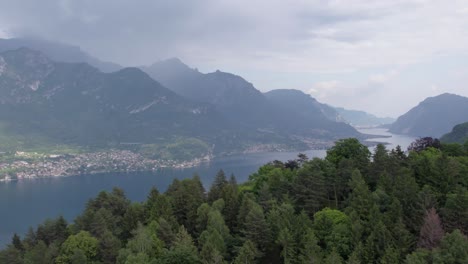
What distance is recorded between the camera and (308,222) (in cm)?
3816

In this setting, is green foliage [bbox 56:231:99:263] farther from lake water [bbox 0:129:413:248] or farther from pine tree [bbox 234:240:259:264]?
lake water [bbox 0:129:413:248]

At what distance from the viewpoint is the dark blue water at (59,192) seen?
10697 cm

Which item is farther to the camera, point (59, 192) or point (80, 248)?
point (59, 192)

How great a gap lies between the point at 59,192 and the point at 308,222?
12932 cm

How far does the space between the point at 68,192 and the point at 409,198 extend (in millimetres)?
133206

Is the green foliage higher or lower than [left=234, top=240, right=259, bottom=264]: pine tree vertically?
lower

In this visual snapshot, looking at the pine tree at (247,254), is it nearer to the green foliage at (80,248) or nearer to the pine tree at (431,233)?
the pine tree at (431,233)

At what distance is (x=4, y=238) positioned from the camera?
91.4 metres

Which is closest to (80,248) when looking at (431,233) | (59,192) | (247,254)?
(247,254)

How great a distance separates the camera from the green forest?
32750 mm

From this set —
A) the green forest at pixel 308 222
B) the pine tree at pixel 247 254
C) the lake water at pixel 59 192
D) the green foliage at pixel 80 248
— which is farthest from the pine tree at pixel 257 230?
the lake water at pixel 59 192

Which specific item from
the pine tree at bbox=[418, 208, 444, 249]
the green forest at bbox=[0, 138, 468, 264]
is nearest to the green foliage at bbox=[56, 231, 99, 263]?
the green forest at bbox=[0, 138, 468, 264]

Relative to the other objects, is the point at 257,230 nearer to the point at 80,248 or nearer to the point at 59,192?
the point at 80,248

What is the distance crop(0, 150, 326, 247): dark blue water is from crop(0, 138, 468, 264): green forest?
Answer: 181 ft
